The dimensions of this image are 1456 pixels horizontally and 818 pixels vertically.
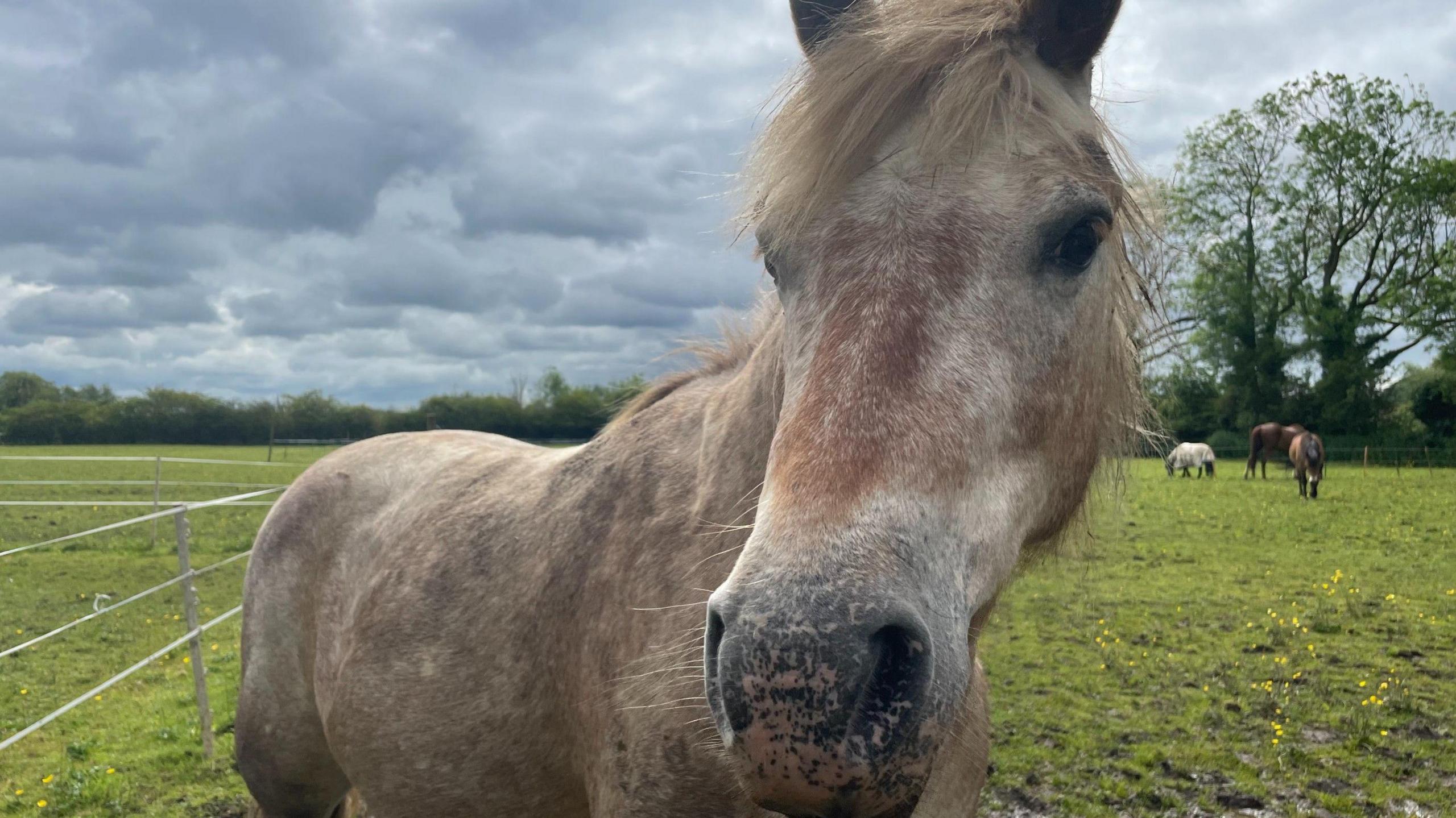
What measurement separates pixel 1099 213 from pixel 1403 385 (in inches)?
1779

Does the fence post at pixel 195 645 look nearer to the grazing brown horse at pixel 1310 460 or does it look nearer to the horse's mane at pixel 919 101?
the horse's mane at pixel 919 101

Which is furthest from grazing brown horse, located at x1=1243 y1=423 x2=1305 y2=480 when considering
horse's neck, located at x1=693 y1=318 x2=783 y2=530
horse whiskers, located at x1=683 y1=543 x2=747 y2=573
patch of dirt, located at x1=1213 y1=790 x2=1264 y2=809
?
horse whiskers, located at x1=683 y1=543 x2=747 y2=573

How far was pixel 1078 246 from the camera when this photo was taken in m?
1.75

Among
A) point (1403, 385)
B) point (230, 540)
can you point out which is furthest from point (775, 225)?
point (1403, 385)

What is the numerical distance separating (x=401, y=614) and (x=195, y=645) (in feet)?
15.7

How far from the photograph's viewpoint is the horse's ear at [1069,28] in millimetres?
1878

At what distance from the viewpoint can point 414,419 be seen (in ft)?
130

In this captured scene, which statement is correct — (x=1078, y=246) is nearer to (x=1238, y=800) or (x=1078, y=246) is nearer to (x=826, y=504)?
(x=826, y=504)

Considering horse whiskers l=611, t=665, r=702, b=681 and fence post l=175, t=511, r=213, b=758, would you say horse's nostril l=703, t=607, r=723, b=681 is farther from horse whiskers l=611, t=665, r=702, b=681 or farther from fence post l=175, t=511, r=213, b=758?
fence post l=175, t=511, r=213, b=758

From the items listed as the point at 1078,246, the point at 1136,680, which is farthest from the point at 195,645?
the point at 1136,680

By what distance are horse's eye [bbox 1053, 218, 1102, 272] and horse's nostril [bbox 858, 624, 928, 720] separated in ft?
2.99

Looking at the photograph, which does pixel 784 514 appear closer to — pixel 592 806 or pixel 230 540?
pixel 592 806

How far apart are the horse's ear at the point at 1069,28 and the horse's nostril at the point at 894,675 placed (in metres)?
1.43

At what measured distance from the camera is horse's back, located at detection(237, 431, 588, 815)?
2.67 meters
